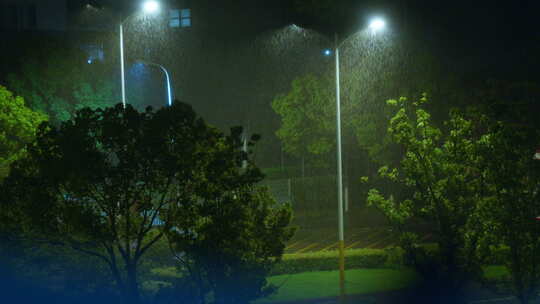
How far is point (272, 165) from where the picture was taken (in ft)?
150

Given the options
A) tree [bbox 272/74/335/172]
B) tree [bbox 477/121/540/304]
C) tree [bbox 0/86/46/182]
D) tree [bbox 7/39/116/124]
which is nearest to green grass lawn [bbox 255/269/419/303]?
tree [bbox 477/121/540/304]

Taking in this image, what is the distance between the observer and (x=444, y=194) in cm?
1399

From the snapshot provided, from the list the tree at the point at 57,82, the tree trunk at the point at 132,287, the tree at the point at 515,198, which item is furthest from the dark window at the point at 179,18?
the tree trunk at the point at 132,287

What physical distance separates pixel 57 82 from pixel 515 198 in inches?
1002

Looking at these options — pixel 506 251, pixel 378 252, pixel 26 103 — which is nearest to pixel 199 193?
pixel 506 251

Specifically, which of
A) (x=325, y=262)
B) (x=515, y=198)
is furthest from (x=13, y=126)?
(x=515, y=198)

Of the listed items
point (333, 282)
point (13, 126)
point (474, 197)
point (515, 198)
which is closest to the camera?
point (515, 198)

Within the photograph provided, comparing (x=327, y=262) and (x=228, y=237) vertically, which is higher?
(x=228, y=237)

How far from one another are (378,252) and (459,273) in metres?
7.29

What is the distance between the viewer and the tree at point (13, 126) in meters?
22.1

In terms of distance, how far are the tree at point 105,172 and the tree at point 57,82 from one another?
21.5 metres

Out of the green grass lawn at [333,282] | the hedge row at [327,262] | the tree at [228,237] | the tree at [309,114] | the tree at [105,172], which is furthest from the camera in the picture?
the tree at [309,114]

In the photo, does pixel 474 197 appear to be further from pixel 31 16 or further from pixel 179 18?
pixel 31 16

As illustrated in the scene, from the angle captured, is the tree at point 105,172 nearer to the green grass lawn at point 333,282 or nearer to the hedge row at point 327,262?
the green grass lawn at point 333,282
